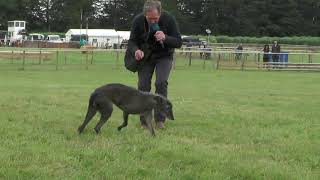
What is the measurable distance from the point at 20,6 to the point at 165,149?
88.1 m

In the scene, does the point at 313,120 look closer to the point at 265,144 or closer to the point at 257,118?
the point at 257,118

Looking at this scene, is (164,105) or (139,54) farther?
(139,54)

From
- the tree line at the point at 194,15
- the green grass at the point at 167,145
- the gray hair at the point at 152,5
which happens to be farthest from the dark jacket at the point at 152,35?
the tree line at the point at 194,15

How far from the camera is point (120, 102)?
7547mm

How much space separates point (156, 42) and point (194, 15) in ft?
295

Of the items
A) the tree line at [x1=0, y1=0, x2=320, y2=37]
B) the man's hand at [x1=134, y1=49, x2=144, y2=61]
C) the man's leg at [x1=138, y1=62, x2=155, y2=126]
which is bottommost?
the man's leg at [x1=138, y1=62, x2=155, y2=126]

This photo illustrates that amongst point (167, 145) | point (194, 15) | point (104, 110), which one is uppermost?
point (194, 15)

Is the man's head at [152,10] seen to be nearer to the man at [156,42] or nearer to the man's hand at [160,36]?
the man at [156,42]

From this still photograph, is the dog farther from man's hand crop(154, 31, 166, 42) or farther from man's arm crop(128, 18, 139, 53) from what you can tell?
man's arm crop(128, 18, 139, 53)

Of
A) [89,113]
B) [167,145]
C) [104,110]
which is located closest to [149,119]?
[104,110]

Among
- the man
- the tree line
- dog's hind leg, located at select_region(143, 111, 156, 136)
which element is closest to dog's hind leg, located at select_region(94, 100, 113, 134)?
dog's hind leg, located at select_region(143, 111, 156, 136)

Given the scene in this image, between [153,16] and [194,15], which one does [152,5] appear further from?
[194,15]

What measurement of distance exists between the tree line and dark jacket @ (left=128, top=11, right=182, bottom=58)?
82212 mm

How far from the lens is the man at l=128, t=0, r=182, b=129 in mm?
8133
